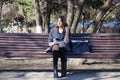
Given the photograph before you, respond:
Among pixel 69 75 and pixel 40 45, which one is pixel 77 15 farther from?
pixel 69 75

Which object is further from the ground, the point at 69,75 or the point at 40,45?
the point at 40,45

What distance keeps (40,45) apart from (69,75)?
46.7 inches

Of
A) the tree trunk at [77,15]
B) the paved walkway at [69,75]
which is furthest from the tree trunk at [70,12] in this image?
the paved walkway at [69,75]

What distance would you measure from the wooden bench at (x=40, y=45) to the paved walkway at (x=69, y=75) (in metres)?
0.46

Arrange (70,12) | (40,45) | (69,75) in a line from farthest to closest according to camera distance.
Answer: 1. (70,12)
2. (40,45)
3. (69,75)

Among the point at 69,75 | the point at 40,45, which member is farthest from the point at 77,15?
the point at 69,75

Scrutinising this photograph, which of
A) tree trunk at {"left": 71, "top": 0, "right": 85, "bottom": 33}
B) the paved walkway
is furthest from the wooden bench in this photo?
tree trunk at {"left": 71, "top": 0, "right": 85, "bottom": 33}

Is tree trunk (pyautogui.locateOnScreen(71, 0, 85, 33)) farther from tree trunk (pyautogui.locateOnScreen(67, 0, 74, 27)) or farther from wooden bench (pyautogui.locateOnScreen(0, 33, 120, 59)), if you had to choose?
wooden bench (pyautogui.locateOnScreen(0, 33, 120, 59))

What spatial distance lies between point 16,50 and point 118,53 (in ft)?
9.12

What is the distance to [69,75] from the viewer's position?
1102 cm

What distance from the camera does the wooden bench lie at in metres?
11.5

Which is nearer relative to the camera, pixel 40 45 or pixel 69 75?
pixel 69 75

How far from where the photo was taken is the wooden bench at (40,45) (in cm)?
1147

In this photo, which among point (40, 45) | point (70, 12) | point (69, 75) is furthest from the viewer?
point (70, 12)
